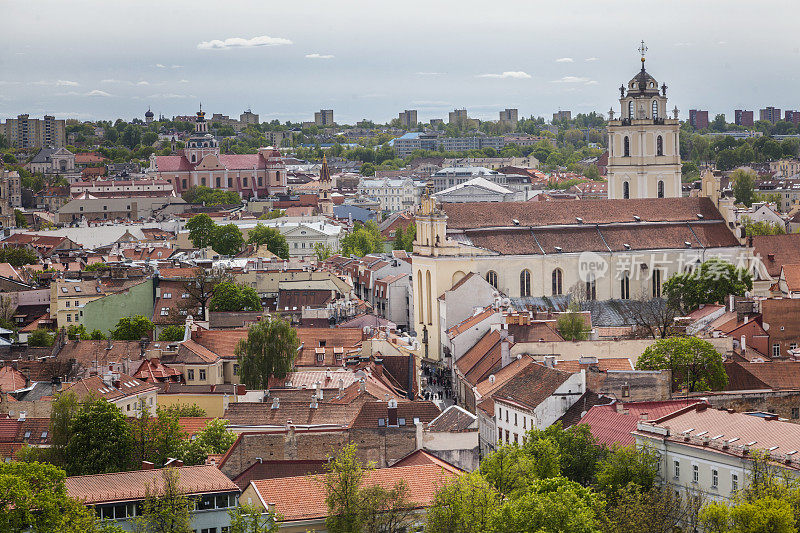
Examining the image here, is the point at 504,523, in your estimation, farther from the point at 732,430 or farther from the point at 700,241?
the point at 700,241

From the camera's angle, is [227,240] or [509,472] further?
[227,240]

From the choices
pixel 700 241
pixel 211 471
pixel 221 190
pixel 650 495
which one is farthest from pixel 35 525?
pixel 221 190

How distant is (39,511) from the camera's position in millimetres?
35906

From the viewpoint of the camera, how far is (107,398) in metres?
53.2

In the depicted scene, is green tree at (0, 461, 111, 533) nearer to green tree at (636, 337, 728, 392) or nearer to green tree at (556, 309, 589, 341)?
green tree at (636, 337, 728, 392)

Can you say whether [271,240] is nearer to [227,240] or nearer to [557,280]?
[227,240]

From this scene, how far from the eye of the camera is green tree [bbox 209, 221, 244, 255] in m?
120

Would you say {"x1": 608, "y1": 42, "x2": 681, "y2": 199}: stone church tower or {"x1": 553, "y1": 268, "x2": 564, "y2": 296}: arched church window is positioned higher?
{"x1": 608, "y1": 42, "x2": 681, "y2": 199}: stone church tower

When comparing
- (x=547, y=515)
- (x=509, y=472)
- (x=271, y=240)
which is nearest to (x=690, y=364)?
(x=509, y=472)

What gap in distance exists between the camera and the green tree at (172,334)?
7215 centimetres

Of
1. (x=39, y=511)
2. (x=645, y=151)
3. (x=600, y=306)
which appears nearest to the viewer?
(x=39, y=511)

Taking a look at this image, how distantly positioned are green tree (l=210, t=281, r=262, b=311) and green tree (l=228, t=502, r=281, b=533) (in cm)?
4493

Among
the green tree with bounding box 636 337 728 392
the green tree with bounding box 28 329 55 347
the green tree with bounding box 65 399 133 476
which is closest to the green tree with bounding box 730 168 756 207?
the green tree with bounding box 28 329 55 347

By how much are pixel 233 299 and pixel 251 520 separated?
46.2m
